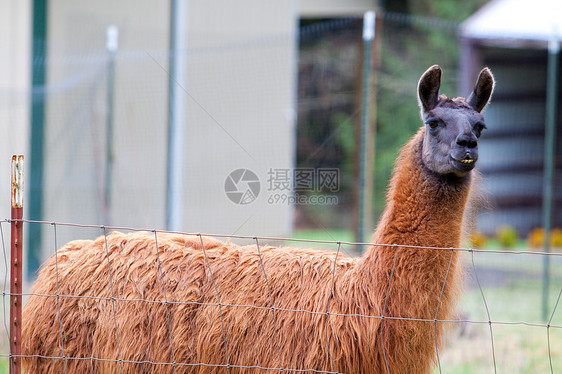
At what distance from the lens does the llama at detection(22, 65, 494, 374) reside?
3439 millimetres

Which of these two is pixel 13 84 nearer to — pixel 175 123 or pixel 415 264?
pixel 175 123

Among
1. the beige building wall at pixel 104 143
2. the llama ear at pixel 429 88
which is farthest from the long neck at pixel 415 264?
the beige building wall at pixel 104 143

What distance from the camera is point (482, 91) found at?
3938mm

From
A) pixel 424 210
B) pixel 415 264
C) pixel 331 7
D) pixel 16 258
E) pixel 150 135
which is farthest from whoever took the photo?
pixel 331 7

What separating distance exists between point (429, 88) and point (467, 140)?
492 millimetres

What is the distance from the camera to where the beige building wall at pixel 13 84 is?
27.8 feet

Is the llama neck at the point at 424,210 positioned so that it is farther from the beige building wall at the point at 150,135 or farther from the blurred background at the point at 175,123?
the beige building wall at the point at 150,135

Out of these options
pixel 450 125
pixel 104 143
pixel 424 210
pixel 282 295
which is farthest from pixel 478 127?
pixel 104 143

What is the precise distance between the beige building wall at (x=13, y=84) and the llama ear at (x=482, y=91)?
6.37 m

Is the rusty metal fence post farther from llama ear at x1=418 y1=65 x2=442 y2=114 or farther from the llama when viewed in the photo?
llama ear at x1=418 y1=65 x2=442 y2=114

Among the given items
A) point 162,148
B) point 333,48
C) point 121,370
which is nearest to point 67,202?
point 162,148

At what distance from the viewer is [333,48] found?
56.0 ft

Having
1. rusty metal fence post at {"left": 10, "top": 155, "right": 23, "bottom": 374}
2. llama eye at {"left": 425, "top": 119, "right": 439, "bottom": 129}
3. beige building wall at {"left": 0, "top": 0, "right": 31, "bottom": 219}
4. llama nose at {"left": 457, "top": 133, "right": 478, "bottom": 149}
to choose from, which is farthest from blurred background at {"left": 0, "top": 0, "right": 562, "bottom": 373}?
rusty metal fence post at {"left": 10, "top": 155, "right": 23, "bottom": 374}

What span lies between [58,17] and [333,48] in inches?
353
